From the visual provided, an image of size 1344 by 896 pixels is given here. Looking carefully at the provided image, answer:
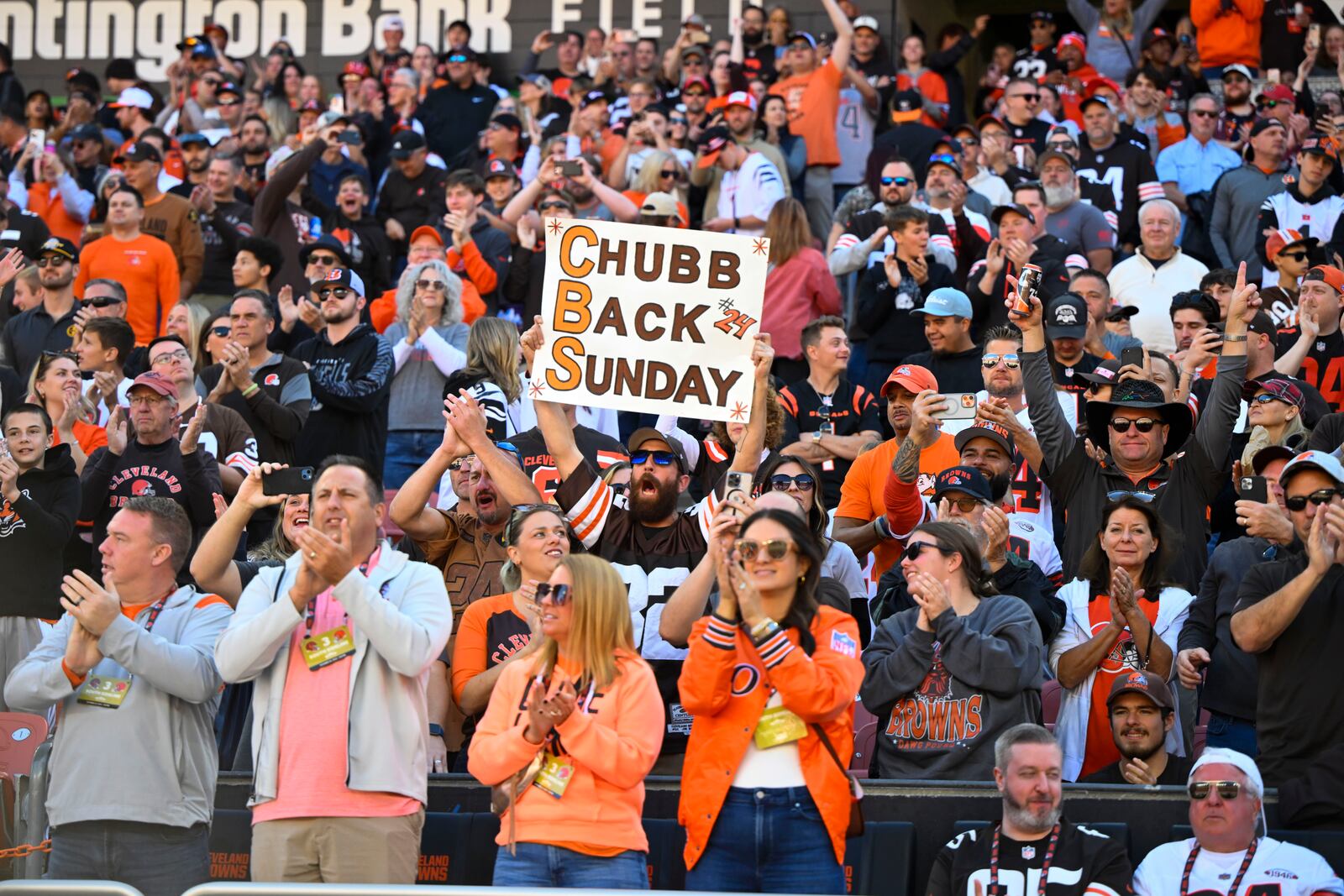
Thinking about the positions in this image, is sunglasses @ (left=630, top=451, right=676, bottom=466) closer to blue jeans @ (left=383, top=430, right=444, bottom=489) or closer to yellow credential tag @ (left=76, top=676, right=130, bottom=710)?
yellow credential tag @ (left=76, top=676, right=130, bottom=710)

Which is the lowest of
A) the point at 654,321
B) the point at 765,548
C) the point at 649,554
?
the point at 649,554

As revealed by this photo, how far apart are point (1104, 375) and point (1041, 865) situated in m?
3.50

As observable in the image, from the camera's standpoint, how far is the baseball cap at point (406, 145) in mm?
15359

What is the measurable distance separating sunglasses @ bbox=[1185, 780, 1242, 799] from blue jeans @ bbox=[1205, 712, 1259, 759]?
107 centimetres

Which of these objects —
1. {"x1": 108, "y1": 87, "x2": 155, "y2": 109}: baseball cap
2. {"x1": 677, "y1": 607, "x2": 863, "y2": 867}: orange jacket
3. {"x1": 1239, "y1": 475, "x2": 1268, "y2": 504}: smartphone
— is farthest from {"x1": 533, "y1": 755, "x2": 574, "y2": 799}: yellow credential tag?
{"x1": 108, "y1": 87, "x2": 155, "y2": 109}: baseball cap

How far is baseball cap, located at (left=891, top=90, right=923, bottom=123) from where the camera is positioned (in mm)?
15633

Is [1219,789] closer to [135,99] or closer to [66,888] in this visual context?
[66,888]

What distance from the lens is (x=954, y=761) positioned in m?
6.81

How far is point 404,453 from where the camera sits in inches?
428

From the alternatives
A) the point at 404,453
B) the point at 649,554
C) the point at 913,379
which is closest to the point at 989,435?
the point at 913,379

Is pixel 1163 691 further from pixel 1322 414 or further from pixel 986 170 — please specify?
pixel 986 170

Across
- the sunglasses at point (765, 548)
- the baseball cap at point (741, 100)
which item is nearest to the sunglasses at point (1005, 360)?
the sunglasses at point (765, 548)

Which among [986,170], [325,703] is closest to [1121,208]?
[986,170]

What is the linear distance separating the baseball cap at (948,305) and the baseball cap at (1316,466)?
3287 mm
